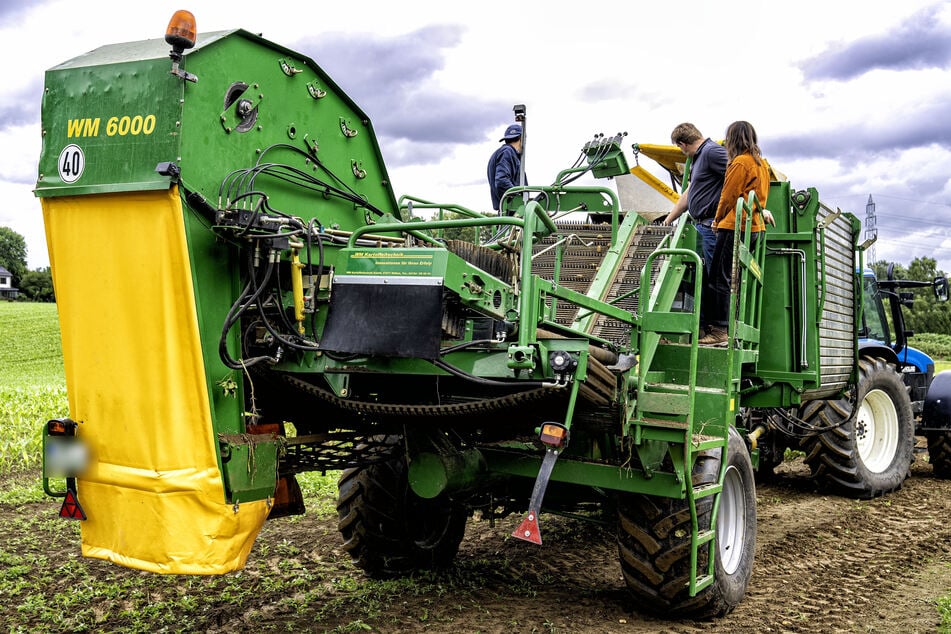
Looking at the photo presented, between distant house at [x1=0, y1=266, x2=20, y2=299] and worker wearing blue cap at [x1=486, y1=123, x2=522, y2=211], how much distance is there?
71200 millimetres

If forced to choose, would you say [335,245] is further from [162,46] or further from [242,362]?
[162,46]

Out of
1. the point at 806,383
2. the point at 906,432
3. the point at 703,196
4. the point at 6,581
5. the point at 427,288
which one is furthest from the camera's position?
the point at 906,432

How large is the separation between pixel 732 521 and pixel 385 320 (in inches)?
111

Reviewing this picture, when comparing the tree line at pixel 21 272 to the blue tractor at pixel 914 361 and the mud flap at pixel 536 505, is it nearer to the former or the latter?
the blue tractor at pixel 914 361

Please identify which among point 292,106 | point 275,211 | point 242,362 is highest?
point 292,106

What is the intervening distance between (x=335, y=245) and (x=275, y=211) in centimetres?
37

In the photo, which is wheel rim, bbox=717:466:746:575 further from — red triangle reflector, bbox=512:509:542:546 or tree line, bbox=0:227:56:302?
tree line, bbox=0:227:56:302

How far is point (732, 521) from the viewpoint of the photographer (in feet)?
18.5

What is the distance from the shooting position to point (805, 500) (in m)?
8.59

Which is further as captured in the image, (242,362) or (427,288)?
(242,362)

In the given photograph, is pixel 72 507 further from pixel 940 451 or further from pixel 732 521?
pixel 940 451

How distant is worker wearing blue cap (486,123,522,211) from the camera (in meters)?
7.46

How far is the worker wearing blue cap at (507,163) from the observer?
746 cm

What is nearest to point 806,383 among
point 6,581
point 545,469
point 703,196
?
point 703,196
